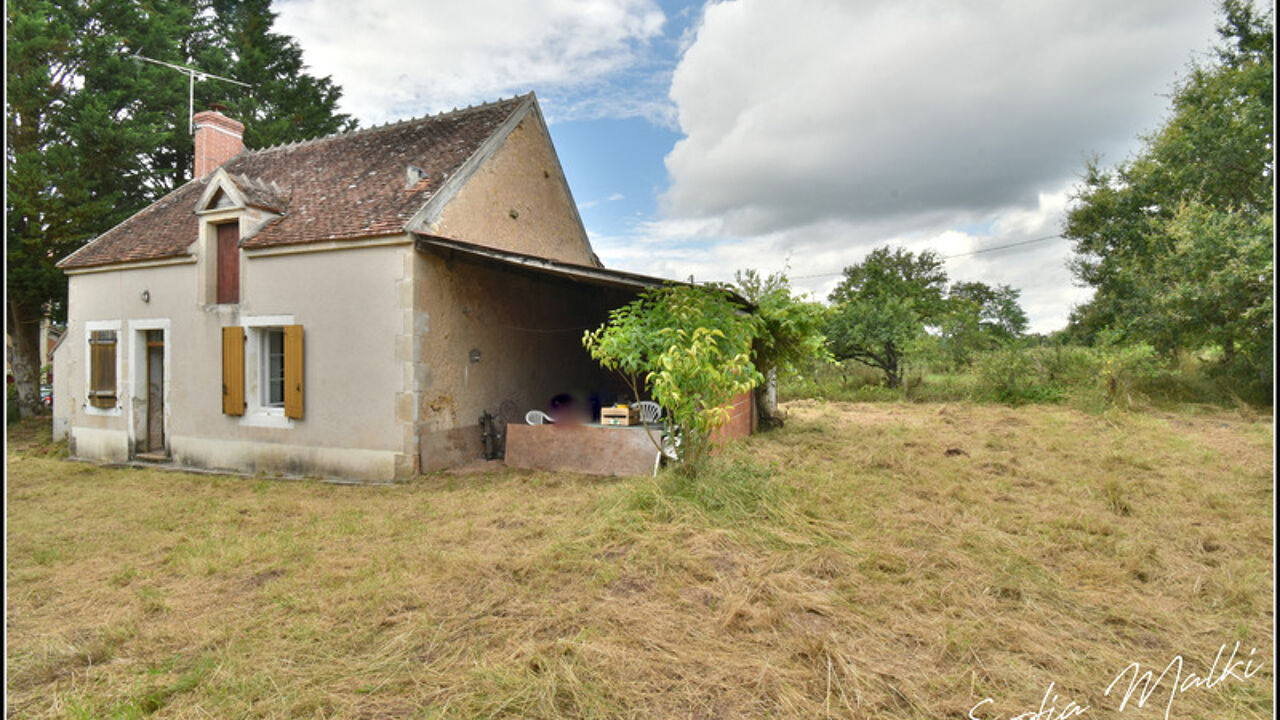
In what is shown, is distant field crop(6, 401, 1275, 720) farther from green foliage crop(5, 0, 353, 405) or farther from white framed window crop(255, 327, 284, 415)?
green foliage crop(5, 0, 353, 405)

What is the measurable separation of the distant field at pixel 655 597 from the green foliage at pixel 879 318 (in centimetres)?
1048

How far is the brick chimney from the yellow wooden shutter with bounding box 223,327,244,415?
568 cm

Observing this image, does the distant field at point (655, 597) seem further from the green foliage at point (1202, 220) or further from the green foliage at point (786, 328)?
the green foliage at point (1202, 220)

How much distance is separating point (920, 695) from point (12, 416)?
20316 millimetres

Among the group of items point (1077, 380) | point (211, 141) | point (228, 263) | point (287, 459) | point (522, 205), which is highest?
point (211, 141)

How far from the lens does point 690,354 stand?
5391 mm

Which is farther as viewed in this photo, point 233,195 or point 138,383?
point 138,383

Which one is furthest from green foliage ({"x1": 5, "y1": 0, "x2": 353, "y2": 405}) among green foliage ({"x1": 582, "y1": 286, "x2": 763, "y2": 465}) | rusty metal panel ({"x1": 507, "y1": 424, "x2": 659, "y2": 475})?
green foliage ({"x1": 582, "y1": 286, "x2": 763, "y2": 465})

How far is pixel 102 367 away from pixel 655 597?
11931 millimetres

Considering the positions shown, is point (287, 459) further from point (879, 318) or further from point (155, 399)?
point (879, 318)

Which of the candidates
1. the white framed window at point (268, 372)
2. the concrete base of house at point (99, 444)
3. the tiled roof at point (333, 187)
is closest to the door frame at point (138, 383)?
the concrete base of house at point (99, 444)

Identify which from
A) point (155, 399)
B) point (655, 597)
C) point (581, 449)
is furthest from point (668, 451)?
point (155, 399)

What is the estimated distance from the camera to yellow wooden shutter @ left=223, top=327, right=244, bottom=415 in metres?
9.07

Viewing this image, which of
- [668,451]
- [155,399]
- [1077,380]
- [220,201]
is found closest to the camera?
[668,451]
